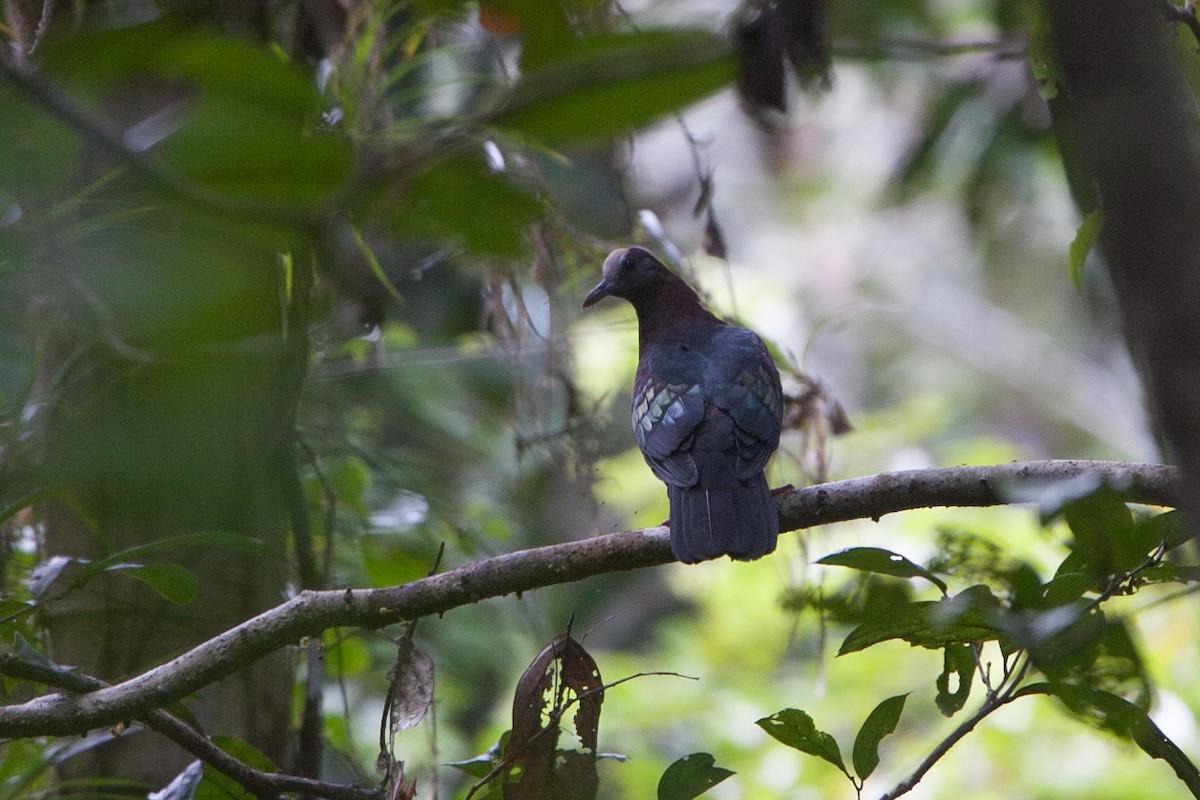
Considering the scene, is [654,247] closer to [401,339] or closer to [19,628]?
[401,339]

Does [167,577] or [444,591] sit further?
[444,591]

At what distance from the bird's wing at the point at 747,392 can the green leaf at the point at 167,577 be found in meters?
1.73

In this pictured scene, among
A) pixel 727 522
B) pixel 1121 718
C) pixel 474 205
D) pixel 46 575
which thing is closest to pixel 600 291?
pixel 727 522

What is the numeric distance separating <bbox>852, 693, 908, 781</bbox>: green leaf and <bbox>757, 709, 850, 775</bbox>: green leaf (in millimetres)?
37

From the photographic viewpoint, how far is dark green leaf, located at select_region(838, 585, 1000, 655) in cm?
186

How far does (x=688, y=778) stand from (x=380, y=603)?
0.76 metres

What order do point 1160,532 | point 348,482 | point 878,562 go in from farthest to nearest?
point 348,482
point 878,562
point 1160,532

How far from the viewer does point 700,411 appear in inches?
151

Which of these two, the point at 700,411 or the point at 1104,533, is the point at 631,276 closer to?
the point at 700,411

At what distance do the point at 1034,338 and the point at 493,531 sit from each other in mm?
13117

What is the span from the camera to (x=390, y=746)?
2.47 m

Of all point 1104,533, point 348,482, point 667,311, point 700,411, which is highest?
point 667,311

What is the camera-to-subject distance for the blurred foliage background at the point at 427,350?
872mm

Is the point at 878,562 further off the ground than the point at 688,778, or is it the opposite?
the point at 878,562
